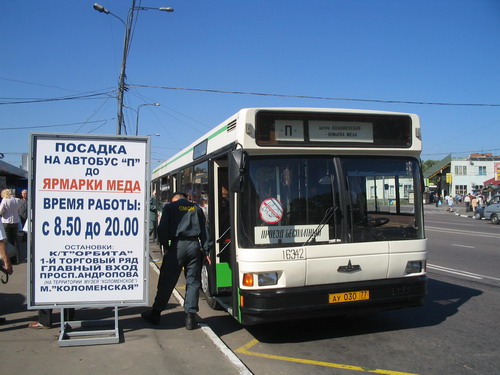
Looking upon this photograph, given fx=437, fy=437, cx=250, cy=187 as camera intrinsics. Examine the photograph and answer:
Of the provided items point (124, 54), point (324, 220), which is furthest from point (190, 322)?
point (124, 54)

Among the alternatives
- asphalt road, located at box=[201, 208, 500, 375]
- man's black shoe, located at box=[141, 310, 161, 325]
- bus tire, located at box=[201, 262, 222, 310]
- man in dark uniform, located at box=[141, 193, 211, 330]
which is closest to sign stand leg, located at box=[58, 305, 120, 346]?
man's black shoe, located at box=[141, 310, 161, 325]

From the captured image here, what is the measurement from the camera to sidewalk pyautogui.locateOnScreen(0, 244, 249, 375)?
13.9 ft

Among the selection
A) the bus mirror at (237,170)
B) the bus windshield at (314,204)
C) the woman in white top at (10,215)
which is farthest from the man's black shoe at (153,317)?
the woman in white top at (10,215)

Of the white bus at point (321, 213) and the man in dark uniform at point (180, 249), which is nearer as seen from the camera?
the white bus at point (321, 213)

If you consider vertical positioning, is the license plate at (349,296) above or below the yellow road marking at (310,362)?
above

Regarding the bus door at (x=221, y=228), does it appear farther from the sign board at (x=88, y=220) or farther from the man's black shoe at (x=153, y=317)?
the sign board at (x=88, y=220)

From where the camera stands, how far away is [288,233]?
16.8 ft

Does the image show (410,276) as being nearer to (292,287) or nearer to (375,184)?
(375,184)

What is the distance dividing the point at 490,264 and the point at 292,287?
807cm

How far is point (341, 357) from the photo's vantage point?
485cm

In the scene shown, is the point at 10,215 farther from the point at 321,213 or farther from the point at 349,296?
the point at 349,296

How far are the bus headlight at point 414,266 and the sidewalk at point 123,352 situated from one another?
2.55m

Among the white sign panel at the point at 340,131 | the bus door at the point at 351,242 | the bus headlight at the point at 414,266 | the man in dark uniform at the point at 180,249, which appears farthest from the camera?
the man in dark uniform at the point at 180,249

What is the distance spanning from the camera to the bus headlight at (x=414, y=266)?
5512 millimetres
